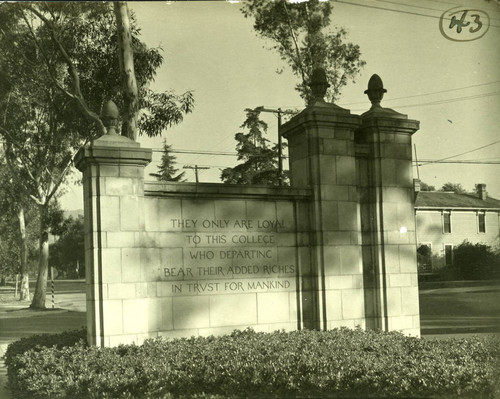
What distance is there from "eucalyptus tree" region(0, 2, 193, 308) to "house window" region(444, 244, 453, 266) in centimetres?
2659

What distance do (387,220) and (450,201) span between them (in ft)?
121

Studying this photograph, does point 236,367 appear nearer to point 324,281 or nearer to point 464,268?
point 324,281

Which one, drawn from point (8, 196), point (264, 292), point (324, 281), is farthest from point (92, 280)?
point (8, 196)

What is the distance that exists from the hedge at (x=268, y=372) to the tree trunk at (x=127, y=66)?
7.69 m

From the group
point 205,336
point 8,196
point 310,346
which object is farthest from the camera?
point 8,196

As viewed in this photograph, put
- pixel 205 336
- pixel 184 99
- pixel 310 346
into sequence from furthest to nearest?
pixel 184 99 < pixel 205 336 < pixel 310 346

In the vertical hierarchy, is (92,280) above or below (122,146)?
below

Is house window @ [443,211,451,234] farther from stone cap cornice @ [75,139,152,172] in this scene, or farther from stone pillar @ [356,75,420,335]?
stone cap cornice @ [75,139,152,172]

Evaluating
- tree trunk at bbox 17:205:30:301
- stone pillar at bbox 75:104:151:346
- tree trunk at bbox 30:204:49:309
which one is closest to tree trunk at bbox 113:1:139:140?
stone pillar at bbox 75:104:151:346

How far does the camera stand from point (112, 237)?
24.7 feet

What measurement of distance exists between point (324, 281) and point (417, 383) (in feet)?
9.41

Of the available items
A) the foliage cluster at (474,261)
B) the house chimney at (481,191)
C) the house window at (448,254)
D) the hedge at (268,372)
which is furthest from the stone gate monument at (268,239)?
the house chimney at (481,191)

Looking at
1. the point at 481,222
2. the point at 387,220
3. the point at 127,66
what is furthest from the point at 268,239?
the point at 481,222

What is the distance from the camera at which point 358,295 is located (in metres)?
8.91
